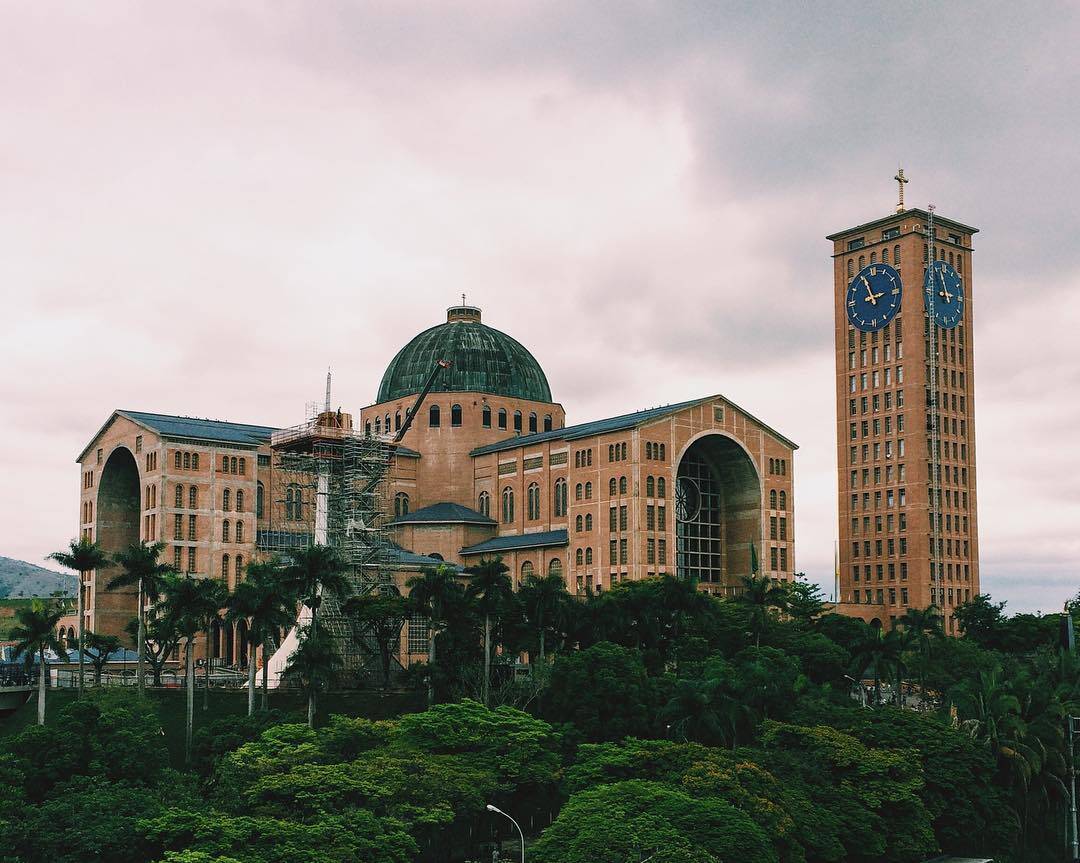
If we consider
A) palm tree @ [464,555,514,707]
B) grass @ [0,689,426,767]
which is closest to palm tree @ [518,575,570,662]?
palm tree @ [464,555,514,707]

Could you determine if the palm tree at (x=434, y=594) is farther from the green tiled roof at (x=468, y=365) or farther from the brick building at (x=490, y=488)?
the green tiled roof at (x=468, y=365)

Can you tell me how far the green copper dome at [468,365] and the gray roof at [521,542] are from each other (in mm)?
17806

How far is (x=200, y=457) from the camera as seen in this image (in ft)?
383

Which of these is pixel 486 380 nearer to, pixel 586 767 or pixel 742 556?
pixel 742 556

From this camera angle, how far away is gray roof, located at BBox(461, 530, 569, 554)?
11712cm

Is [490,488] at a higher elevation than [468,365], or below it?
below

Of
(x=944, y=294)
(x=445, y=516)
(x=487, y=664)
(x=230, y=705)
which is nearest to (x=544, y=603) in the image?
(x=487, y=664)

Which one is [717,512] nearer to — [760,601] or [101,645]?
[760,601]

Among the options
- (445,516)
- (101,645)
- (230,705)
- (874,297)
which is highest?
(874,297)

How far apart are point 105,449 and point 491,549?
129 ft

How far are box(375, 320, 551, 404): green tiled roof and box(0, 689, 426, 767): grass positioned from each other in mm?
49858

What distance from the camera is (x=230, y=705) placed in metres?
87.8

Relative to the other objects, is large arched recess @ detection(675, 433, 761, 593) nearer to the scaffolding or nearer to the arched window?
the arched window

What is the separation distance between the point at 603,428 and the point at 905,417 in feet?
122
